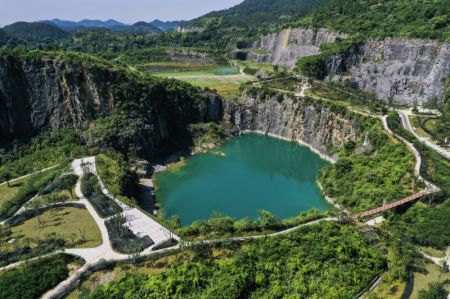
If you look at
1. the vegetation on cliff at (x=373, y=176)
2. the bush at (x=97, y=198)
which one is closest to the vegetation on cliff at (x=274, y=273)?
the vegetation on cliff at (x=373, y=176)

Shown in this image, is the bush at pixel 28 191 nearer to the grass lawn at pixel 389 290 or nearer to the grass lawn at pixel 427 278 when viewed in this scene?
the grass lawn at pixel 389 290

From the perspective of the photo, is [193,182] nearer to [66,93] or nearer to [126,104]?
[126,104]

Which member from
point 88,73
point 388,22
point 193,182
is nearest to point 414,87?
point 388,22

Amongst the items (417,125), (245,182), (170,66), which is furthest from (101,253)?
(170,66)

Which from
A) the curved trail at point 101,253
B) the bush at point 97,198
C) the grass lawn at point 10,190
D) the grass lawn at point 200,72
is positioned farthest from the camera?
the grass lawn at point 200,72

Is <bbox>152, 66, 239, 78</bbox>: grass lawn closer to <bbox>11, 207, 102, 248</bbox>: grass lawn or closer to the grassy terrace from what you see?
the grassy terrace

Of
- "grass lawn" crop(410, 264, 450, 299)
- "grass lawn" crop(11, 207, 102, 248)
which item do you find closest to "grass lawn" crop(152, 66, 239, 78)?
"grass lawn" crop(11, 207, 102, 248)

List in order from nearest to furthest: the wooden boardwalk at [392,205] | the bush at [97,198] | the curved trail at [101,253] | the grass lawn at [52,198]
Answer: the curved trail at [101,253] < the wooden boardwalk at [392,205] < the bush at [97,198] < the grass lawn at [52,198]
